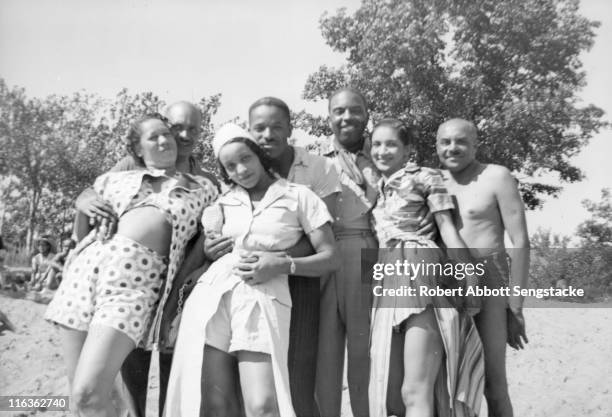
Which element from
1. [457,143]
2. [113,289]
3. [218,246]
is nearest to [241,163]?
[218,246]

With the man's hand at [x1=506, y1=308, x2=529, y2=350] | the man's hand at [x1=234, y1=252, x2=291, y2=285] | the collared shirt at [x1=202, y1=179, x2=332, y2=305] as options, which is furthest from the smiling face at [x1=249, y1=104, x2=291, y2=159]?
the man's hand at [x1=506, y1=308, x2=529, y2=350]

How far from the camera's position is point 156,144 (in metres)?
3.22

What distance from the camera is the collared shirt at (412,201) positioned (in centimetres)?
312

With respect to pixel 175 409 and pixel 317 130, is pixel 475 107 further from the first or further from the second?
pixel 175 409

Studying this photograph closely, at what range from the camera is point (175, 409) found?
275cm

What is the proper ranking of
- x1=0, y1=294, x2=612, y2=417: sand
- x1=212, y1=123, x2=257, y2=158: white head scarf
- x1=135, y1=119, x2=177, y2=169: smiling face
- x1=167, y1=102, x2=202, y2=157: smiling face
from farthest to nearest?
x1=0, y1=294, x2=612, y2=417: sand < x1=167, y1=102, x2=202, y2=157: smiling face < x1=135, y1=119, x2=177, y2=169: smiling face < x1=212, y1=123, x2=257, y2=158: white head scarf

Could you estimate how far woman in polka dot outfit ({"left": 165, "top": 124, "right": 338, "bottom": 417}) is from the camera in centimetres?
269

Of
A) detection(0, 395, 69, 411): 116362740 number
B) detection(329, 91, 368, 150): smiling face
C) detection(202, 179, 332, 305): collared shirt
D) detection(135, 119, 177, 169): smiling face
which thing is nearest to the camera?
detection(202, 179, 332, 305): collared shirt

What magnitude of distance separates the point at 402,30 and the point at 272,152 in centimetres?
842

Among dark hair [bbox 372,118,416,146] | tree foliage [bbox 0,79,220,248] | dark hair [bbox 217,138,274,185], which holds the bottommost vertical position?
dark hair [bbox 217,138,274,185]

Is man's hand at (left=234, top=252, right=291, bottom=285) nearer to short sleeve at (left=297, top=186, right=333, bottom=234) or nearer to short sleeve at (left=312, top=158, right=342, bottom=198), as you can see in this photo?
short sleeve at (left=297, top=186, right=333, bottom=234)

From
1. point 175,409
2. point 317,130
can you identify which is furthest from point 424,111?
point 175,409

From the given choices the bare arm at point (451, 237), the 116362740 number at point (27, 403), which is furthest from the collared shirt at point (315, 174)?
the 116362740 number at point (27, 403)

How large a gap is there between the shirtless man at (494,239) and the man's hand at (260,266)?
1125 millimetres
